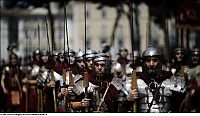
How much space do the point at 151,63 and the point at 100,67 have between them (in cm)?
59

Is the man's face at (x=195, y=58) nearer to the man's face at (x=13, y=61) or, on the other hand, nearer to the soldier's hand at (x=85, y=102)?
the soldier's hand at (x=85, y=102)

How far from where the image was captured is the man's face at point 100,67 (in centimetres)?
739

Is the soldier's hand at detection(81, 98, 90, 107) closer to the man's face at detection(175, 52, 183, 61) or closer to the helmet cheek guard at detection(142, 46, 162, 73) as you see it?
the helmet cheek guard at detection(142, 46, 162, 73)

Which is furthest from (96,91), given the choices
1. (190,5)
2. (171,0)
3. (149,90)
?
(171,0)

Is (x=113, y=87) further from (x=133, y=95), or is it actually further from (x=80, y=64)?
(x=80, y=64)

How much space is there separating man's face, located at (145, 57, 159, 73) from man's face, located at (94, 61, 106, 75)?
502 millimetres

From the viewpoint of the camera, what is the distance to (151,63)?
294 inches

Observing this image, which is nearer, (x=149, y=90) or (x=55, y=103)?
(x=149, y=90)

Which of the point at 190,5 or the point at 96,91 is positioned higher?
the point at 190,5

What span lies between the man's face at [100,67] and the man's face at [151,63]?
0.50m

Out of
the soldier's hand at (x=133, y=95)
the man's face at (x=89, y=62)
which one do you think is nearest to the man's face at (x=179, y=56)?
the man's face at (x=89, y=62)

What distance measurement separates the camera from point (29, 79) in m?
11.2

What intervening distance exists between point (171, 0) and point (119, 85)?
12659mm

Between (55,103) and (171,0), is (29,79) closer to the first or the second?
(55,103)
